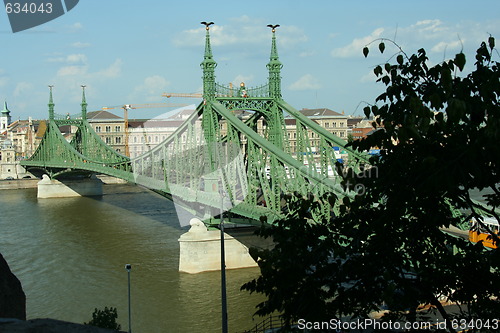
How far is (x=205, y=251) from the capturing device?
1270 inches

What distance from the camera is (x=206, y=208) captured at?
3312 cm

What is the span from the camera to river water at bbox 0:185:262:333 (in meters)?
25.4

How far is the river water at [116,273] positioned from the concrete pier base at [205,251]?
22.0 inches

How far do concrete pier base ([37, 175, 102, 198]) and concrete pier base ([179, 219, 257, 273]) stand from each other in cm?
4503

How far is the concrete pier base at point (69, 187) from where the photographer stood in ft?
243

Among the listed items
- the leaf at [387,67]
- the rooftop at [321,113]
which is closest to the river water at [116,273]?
the leaf at [387,67]

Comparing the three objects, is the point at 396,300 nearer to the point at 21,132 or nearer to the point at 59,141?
the point at 59,141

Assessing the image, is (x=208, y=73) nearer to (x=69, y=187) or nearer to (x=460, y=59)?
(x=460, y=59)

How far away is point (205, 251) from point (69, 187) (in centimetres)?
4773

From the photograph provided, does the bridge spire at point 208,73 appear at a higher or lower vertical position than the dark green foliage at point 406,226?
higher

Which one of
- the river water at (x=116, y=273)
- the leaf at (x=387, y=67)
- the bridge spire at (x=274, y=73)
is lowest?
the river water at (x=116, y=273)

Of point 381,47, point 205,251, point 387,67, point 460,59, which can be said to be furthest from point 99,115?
point 460,59

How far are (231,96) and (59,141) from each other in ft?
155

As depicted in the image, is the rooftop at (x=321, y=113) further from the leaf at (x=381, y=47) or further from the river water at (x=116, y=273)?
the leaf at (x=381, y=47)
